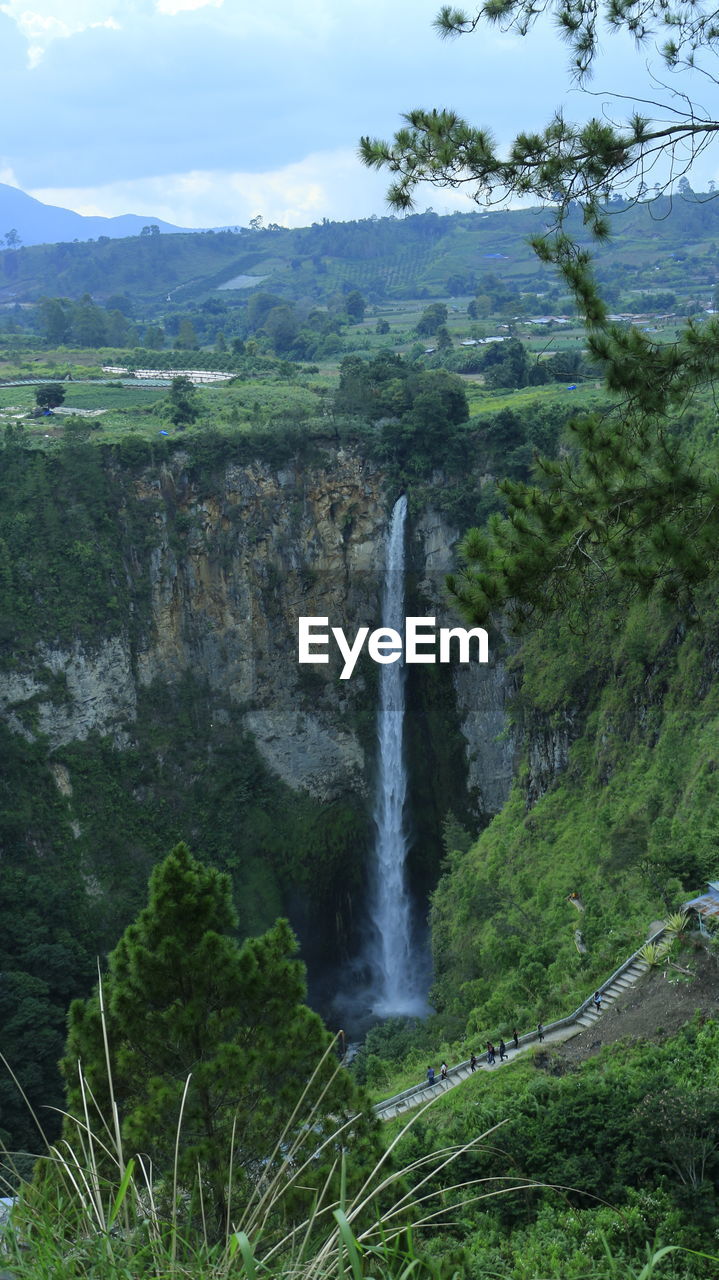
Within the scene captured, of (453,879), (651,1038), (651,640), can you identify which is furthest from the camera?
(453,879)

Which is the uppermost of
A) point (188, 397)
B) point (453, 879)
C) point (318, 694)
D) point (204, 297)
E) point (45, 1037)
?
point (204, 297)

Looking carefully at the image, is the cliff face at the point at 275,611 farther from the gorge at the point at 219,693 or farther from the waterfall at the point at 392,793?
the waterfall at the point at 392,793

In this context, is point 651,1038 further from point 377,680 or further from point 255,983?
point 377,680

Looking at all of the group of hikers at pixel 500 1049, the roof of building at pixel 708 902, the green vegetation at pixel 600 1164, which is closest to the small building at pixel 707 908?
the roof of building at pixel 708 902

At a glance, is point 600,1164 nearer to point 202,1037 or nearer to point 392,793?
point 202,1037

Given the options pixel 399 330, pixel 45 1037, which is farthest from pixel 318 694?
pixel 399 330

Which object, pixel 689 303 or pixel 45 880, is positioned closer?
pixel 45 880
